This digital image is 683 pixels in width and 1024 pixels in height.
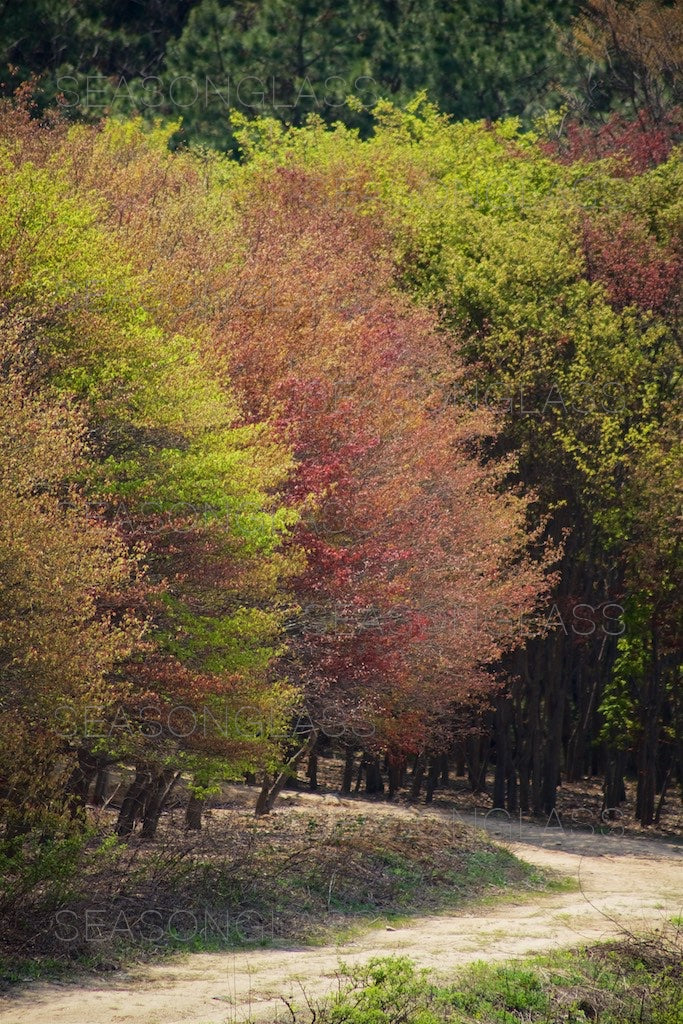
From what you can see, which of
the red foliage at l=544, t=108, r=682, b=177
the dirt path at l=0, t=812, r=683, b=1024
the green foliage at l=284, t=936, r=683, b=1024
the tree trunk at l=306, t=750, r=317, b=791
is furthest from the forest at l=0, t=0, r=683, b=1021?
the green foliage at l=284, t=936, r=683, b=1024

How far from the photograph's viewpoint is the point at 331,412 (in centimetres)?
2391

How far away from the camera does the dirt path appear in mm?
12383

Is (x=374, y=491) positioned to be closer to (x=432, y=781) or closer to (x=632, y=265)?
(x=632, y=265)

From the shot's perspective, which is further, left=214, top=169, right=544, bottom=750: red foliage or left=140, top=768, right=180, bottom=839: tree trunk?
left=214, top=169, right=544, bottom=750: red foliage

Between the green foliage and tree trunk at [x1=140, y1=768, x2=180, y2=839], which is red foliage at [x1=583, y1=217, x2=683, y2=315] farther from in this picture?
the green foliage

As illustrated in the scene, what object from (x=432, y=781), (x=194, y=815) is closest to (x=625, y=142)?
(x=432, y=781)

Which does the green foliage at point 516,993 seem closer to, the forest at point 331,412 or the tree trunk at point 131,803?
the forest at point 331,412

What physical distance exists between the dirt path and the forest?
1.72m

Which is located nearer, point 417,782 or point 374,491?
point 374,491

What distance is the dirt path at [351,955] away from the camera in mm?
12383

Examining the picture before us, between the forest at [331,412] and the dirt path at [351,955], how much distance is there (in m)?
1.72

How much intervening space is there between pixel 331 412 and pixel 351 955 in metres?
10.8

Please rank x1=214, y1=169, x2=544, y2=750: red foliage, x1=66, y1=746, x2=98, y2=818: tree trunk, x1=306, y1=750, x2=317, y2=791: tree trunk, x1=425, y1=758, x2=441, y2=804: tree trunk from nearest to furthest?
x1=66, y1=746, x2=98, y2=818: tree trunk < x1=214, y1=169, x2=544, y2=750: red foliage < x1=425, y1=758, x2=441, y2=804: tree trunk < x1=306, y1=750, x2=317, y2=791: tree trunk

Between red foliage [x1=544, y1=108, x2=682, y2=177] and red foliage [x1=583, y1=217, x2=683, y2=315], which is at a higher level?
red foliage [x1=544, y1=108, x2=682, y2=177]
